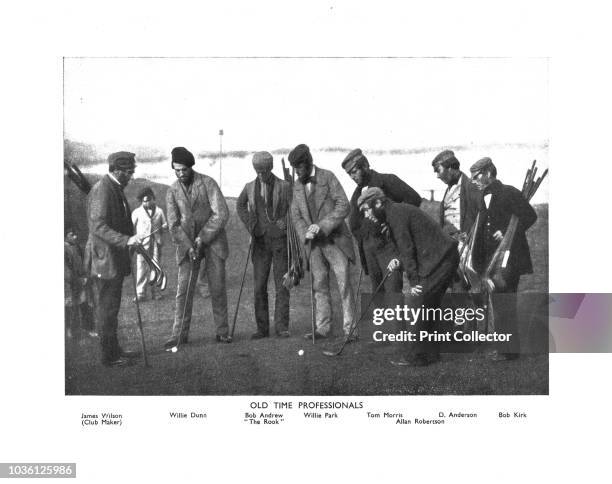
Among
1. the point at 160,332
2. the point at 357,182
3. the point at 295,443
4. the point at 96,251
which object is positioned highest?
the point at 357,182

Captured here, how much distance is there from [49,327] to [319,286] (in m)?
2.71

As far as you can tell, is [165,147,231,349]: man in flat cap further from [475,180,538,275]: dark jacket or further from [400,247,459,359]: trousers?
[475,180,538,275]: dark jacket

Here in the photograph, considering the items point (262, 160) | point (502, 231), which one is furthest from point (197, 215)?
point (502, 231)

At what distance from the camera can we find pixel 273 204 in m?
7.68

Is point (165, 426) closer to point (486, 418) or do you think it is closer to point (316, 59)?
point (486, 418)

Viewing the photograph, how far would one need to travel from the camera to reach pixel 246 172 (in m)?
7.60

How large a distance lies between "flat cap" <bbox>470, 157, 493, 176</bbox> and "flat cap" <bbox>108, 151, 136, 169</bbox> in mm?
3421

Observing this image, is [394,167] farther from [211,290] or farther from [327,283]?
[211,290]

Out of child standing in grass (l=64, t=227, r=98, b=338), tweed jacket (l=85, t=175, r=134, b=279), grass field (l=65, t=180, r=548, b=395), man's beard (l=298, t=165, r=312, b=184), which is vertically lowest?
grass field (l=65, t=180, r=548, b=395)

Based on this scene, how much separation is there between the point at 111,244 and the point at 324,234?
7.06 feet

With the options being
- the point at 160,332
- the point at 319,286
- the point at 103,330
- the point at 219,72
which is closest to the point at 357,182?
the point at 319,286

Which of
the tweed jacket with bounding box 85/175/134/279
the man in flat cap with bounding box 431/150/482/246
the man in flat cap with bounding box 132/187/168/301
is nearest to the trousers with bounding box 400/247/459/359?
the man in flat cap with bounding box 431/150/482/246

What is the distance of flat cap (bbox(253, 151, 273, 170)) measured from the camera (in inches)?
297

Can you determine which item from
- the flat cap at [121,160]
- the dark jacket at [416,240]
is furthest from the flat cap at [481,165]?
the flat cap at [121,160]
